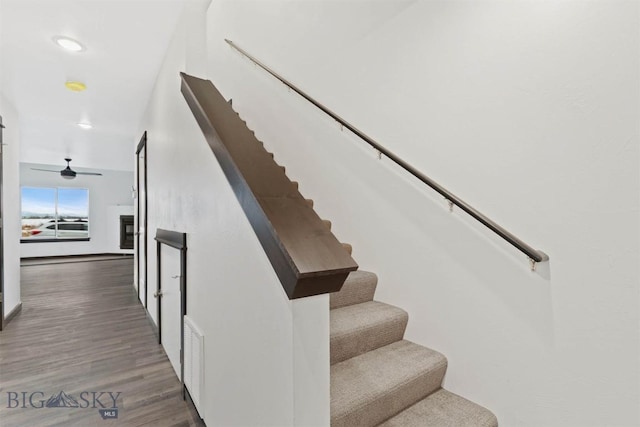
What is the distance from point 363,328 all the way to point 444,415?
55 cm

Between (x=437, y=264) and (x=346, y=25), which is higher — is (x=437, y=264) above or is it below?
below

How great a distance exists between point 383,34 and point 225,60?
2758 mm

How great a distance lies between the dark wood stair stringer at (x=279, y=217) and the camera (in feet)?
2.80

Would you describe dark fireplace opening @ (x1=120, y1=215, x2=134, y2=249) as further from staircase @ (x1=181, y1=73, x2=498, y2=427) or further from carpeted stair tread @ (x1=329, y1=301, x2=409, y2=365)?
carpeted stair tread @ (x1=329, y1=301, x2=409, y2=365)

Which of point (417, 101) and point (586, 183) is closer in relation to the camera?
point (586, 183)

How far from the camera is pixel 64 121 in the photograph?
484 cm

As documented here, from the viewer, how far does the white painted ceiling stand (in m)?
2.29

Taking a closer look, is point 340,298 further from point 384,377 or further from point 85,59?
point 85,59

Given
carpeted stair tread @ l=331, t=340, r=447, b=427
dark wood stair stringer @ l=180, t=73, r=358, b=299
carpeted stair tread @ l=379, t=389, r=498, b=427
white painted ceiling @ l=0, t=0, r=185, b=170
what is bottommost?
carpeted stair tread @ l=379, t=389, r=498, b=427

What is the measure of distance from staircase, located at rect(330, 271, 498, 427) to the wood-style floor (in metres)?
1.10

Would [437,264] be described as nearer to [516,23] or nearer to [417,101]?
[417,101]

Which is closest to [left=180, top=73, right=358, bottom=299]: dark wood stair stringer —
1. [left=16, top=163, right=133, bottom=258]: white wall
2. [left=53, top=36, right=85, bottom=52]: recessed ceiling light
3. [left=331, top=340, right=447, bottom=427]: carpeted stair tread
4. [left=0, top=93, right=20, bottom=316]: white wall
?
[left=331, top=340, right=447, bottom=427]: carpeted stair tread

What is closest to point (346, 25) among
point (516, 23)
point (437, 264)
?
point (516, 23)

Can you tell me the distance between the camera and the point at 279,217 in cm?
98
